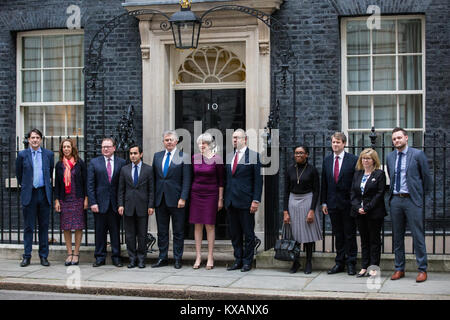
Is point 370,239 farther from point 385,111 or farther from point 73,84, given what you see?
point 73,84

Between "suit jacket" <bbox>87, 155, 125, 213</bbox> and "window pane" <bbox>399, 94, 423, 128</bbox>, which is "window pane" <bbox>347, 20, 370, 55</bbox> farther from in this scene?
"suit jacket" <bbox>87, 155, 125, 213</bbox>

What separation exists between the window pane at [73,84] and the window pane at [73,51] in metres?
0.13

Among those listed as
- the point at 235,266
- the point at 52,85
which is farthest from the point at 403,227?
the point at 52,85

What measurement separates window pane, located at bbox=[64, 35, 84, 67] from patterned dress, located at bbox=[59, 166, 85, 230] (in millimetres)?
3126

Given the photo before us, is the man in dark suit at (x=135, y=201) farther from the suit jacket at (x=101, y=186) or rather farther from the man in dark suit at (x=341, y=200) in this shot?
the man in dark suit at (x=341, y=200)

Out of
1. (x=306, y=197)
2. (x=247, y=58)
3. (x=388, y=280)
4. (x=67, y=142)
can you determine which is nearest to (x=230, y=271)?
(x=306, y=197)

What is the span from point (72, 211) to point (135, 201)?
36.8 inches

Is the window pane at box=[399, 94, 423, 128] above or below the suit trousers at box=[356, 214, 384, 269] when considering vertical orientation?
above

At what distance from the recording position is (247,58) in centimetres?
1185

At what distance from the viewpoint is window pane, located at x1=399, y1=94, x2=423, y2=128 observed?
38.5ft

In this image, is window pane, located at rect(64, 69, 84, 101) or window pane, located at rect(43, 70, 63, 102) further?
window pane, located at rect(43, 70, 63, 102)

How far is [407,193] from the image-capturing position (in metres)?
9.05

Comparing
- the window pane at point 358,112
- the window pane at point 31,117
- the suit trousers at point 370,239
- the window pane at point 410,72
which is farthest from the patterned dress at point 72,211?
the window pane at point 410,72

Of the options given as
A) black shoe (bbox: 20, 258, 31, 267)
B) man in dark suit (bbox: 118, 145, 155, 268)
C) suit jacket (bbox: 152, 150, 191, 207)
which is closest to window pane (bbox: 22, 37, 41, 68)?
man in dark suit (bbox: 118, 145, 155, 268)
